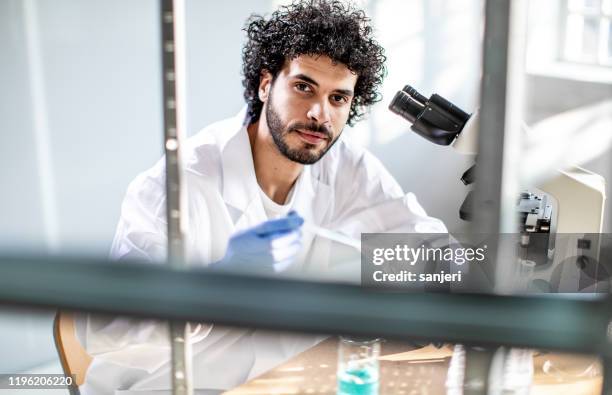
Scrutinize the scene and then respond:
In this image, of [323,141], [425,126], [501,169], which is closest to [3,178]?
[323,141]

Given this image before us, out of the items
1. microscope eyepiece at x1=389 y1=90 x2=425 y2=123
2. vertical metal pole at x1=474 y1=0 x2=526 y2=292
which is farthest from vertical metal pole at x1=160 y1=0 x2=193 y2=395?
microscope eyepiece at x1=389 y1=90 x2=425 y2=123

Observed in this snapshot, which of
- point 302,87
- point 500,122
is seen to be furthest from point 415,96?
point 500,122

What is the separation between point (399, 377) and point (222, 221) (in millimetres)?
796

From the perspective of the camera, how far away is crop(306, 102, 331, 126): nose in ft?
7.22

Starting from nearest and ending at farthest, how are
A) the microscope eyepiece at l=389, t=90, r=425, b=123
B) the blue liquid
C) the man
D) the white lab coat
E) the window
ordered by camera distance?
the blue liquid → the microscope eyepiece at l=389, t=90, r=425, b=123 → the white lab coat → the man → the window

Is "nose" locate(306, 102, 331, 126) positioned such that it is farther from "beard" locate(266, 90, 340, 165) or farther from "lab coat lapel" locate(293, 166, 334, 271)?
"lab coat lapel" locate(293, 166, 334, 271)

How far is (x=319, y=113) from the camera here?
87.0 inches

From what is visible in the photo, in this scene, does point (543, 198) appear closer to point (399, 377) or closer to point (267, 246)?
point (399, 377)

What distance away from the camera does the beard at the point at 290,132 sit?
220 centimetres

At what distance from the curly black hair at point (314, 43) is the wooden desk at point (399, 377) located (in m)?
0.90

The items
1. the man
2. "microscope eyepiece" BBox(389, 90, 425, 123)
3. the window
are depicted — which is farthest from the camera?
the window

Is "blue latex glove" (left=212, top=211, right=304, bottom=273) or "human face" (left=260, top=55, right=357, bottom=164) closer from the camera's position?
"blue latex glove" (left=212, top=211, right=304, bottom=273)

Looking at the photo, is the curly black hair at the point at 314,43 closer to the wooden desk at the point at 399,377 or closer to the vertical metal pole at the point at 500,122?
the wooden desk at the point at 399,377

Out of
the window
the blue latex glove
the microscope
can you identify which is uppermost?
the window
